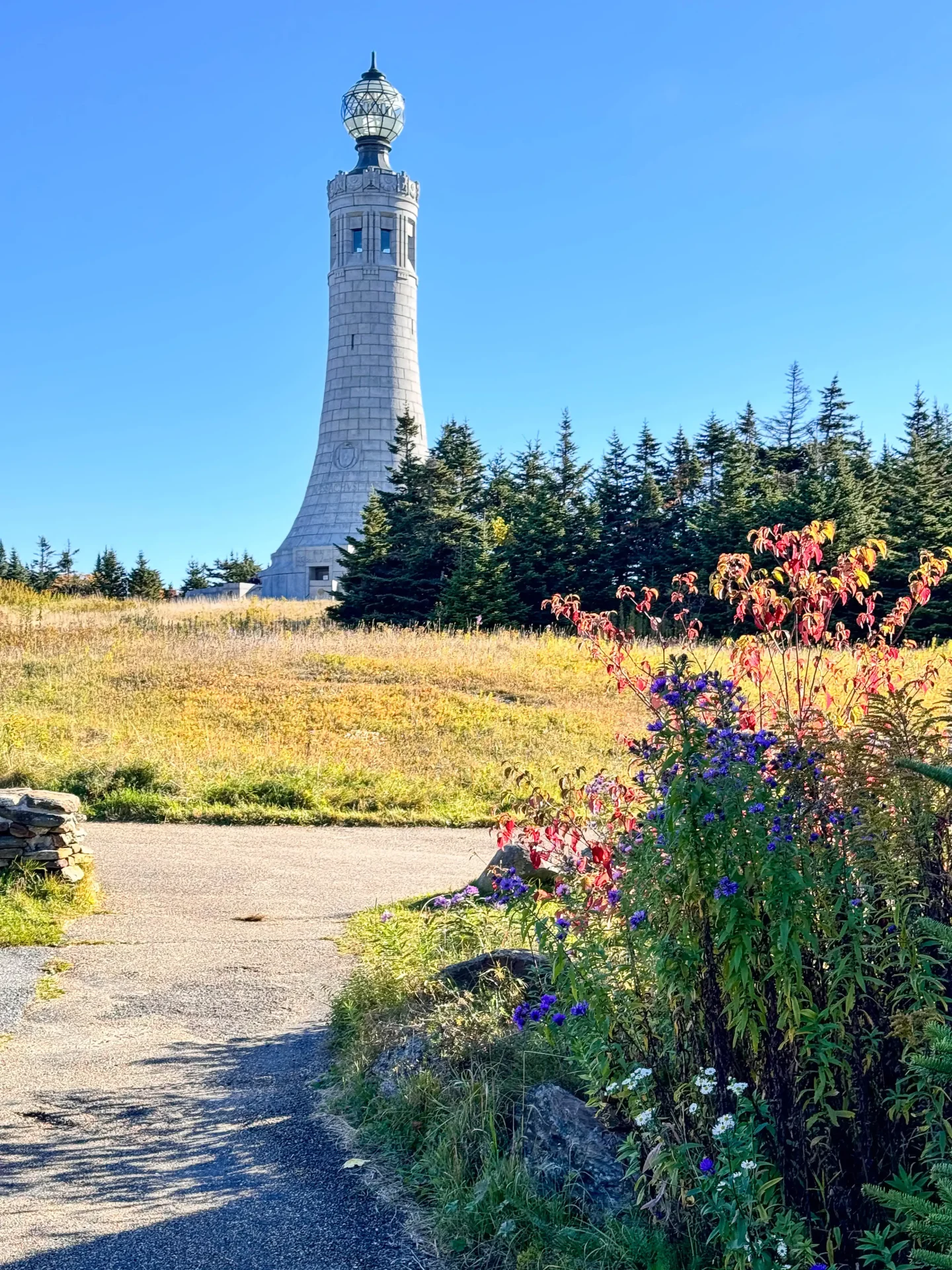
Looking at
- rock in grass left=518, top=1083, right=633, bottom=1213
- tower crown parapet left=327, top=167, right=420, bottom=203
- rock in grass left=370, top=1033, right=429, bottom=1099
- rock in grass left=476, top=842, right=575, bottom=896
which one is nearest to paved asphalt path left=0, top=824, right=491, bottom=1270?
rock in grass left=370, top=1033, right=429, bottom=1099

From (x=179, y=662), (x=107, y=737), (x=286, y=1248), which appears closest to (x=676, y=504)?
(x=179, y=662)

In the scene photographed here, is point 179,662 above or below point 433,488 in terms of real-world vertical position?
below

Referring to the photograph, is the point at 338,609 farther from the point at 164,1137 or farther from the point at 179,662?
the point at 164,1137

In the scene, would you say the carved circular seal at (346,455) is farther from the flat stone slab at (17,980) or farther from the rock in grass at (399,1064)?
the rock in grass at (399,1064)

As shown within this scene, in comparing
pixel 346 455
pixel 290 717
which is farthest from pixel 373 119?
pixel 290 717

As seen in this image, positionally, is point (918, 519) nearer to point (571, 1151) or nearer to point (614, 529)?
point (614, 529)

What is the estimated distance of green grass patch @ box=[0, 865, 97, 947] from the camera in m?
7.53

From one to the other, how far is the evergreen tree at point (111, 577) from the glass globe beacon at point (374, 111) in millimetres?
22463

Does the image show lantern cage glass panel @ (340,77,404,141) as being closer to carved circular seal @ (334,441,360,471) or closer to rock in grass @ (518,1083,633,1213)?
carved circular seal @ (334,441,360,471)

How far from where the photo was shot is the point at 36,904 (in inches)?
319

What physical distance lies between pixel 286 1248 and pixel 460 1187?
611 millimetres

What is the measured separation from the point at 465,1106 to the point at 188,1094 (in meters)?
1.73

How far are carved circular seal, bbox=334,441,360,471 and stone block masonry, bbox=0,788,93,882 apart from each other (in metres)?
38.1

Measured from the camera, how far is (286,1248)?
12.1 ft
